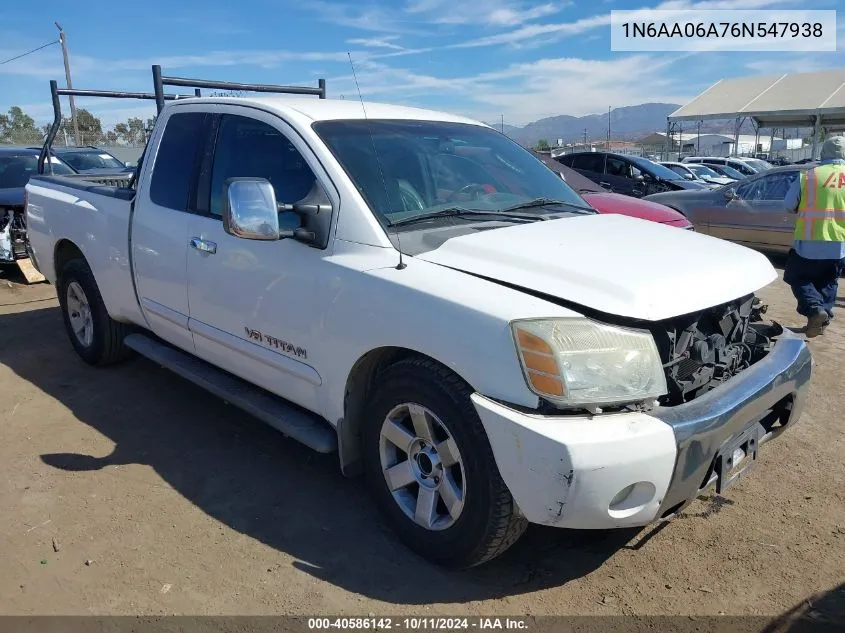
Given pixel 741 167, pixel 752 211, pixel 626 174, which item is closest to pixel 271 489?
pixel 752 211

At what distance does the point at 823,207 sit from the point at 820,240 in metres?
0.31

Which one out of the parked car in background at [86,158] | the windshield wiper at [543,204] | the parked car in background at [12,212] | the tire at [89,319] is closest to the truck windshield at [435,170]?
the windshield wiper at [543,204]

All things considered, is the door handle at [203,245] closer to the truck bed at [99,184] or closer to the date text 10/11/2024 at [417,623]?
the truck bed at [99,184]

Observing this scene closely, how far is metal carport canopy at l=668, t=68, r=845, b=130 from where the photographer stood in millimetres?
33562

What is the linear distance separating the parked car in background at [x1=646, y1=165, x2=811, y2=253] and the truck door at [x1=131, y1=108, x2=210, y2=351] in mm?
8616

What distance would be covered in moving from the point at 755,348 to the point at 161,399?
150 inches

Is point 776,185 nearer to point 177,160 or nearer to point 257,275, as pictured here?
point 177,160

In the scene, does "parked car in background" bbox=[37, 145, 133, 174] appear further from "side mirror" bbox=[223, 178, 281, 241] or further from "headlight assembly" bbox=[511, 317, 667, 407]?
"headlight assembly" bbox=[511, 317, 667, 407]

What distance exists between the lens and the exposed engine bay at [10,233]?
8883 millimetres

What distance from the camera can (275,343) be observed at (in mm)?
3383

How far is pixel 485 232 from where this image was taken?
10.0 feet

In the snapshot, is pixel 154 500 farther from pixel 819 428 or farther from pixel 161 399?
pixel 819 428

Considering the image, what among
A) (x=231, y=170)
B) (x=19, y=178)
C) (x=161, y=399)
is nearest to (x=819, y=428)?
(x=231, y=170)

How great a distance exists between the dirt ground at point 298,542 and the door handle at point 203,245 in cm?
120
